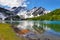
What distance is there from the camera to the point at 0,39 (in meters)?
24.2

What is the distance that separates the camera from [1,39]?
24547mm

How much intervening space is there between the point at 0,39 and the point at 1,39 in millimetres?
340
